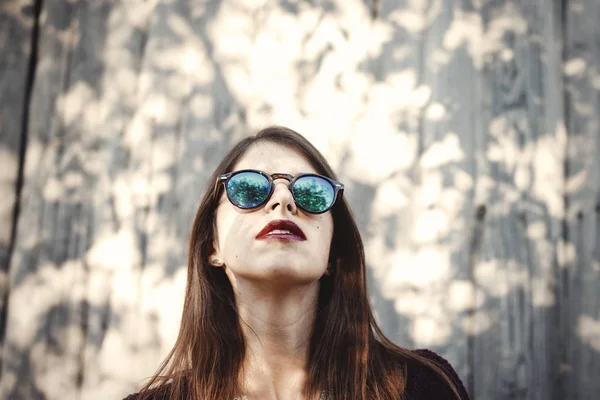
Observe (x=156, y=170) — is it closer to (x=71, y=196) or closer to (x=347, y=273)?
(x=71, y=196)

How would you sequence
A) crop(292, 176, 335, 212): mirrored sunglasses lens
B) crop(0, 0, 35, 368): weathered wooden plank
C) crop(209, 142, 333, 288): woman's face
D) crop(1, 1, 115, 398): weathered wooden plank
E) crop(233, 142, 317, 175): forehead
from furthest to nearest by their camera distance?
crop(0, 0, 35, 368): weathered wooden plank
crop(1, 1, 115, 398): weathered wooden plank
crop(233, 142, 317, 175): forehead
crop(292, 176, 335, 212): mirrored sunglasses lens
crop(209, 142, 333, 288): woman's face

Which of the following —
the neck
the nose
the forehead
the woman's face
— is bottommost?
the neck

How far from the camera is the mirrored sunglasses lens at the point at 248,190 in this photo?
264cm

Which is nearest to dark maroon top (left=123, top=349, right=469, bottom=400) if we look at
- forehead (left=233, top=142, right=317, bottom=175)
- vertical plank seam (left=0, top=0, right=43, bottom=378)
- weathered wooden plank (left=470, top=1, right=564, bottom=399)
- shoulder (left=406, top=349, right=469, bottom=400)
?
shoulder (left=406, top=349, right=469, bottom=400)

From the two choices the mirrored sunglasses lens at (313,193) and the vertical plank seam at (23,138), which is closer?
the mirrored sunglasses lens at (313,193)

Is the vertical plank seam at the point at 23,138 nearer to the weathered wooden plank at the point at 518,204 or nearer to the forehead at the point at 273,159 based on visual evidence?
the forehead at the point at 273,159

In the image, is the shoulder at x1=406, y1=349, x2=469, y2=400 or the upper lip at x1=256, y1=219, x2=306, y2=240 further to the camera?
the shoulder at x1=406, y1=349, x2=469, y2=400

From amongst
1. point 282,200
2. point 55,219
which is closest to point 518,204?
point 282,200

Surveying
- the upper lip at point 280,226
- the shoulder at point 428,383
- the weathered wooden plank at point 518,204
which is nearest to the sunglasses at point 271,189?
the upper lip at point 280,226

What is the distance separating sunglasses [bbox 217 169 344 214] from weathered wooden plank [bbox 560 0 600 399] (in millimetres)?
1887

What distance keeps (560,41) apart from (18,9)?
372 cm

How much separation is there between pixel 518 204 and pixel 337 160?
4.08 ft

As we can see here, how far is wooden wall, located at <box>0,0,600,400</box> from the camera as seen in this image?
3.50m

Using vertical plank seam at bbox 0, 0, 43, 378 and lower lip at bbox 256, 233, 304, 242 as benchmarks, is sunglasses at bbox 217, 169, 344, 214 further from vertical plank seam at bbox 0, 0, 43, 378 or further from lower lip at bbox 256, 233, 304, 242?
vertical plank seam at bbox 0, 0, 43, 378
